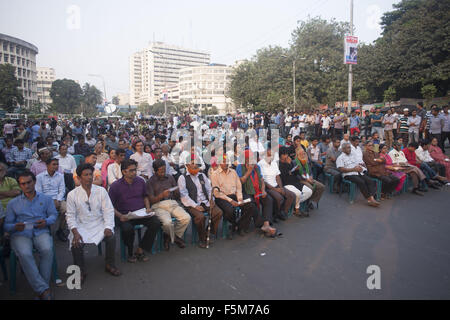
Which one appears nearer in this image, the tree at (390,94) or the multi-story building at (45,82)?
the tree at (390,94)

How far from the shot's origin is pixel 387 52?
23828 mm

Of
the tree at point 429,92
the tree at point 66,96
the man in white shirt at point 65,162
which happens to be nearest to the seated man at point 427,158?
the man in white shirt at point 65,162

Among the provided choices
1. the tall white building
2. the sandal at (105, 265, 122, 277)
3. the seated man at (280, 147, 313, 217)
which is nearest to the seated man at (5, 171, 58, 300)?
the sandal at (105, 265, 122, 277)

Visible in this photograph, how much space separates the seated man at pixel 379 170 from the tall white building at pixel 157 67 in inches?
4690

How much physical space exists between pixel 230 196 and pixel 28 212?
2.79m

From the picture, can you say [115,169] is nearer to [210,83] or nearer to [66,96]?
[66,96]

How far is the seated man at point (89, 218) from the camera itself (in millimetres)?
3629

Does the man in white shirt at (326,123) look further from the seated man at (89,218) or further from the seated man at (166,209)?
the seated man at (89,218)

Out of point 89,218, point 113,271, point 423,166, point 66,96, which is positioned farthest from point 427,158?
point 66,96

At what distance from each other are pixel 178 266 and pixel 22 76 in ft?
306

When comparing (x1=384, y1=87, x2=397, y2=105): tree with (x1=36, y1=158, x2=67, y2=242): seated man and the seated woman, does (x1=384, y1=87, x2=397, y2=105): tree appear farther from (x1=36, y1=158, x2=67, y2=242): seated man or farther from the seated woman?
(x1=36, y1=158, x2=67, y2=242): seated man

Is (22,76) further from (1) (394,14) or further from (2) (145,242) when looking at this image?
(2) (145,242)

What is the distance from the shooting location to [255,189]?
5.22m
